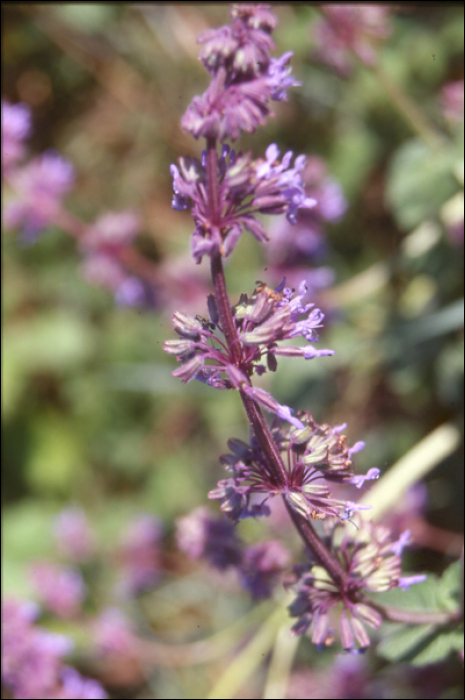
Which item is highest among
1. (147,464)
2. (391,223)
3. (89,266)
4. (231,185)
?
(391,223)

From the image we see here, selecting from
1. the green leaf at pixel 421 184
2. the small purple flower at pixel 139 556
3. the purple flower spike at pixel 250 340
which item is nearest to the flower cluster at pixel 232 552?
the purple flower spike at pixel 250 340

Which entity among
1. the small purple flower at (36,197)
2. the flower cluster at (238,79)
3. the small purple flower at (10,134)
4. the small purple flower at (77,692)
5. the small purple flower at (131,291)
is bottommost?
the small purple flower at (77,692)

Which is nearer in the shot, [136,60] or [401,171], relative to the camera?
[401,171]

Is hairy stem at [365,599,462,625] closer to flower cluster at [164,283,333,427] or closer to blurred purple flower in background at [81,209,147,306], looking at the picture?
flower cluster at [164,283,333,427]

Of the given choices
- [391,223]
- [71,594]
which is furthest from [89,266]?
[391,223]

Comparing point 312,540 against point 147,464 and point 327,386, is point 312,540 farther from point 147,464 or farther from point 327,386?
point 147,464

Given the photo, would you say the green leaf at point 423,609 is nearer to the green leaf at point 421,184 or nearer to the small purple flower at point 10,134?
the green leaf at point 421,184

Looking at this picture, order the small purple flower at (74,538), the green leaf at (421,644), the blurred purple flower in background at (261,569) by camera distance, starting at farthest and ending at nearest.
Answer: the small purple flower at (74,538) < the blurred purple flower in background at (261,569) < the green leaf at (421,644)

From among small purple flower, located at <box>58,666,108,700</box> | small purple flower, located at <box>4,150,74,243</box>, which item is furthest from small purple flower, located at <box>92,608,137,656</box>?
small purple flower, located at <box>4,150,74,243</box>

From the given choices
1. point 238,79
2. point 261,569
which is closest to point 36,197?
point 238,79
